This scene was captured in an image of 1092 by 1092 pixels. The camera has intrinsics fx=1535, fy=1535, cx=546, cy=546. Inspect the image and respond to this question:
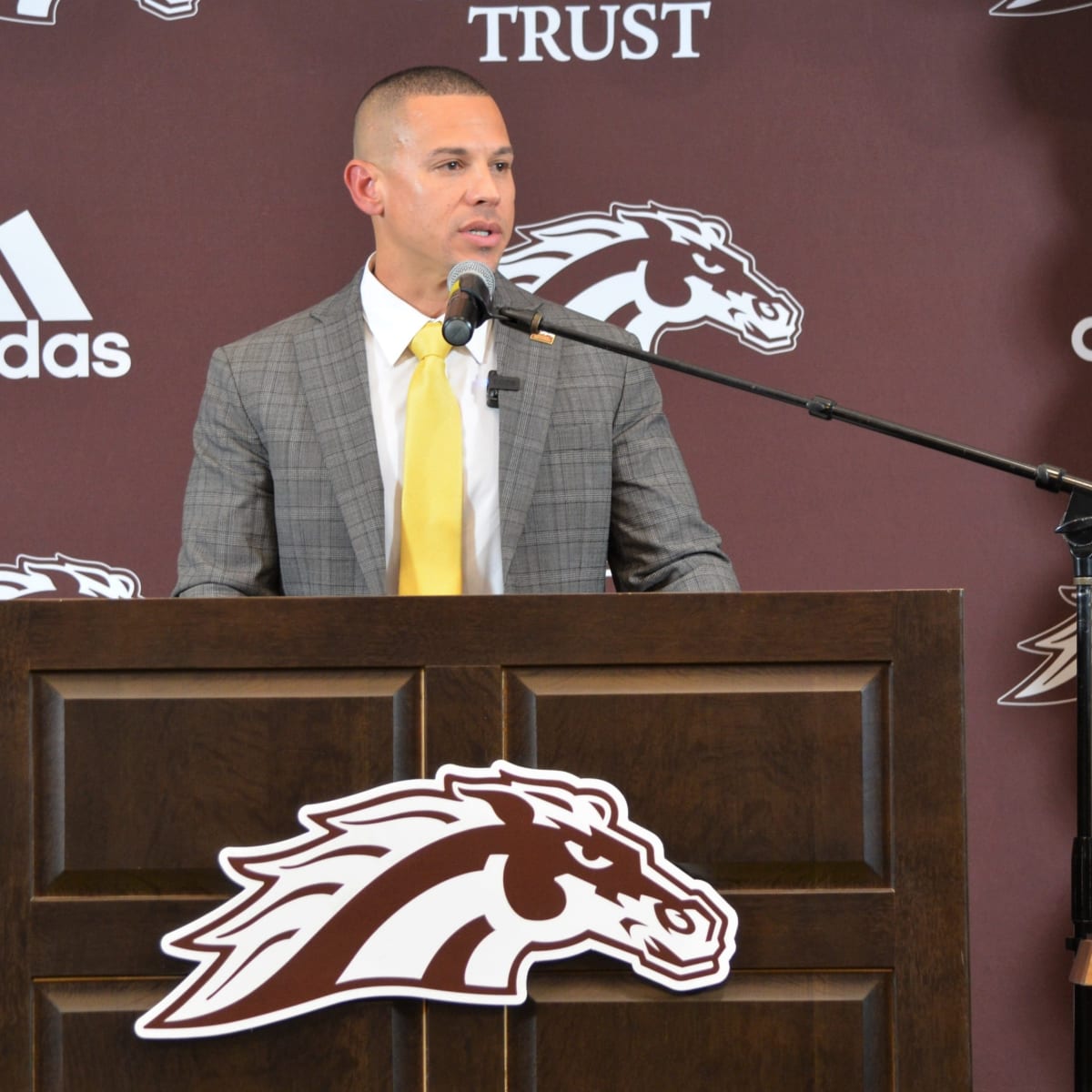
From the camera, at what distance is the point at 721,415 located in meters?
2.78

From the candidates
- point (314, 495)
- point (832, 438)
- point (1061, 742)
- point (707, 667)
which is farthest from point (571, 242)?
point (707, 667)

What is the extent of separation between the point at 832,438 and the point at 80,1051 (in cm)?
179

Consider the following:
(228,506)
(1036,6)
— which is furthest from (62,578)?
(1036,6)

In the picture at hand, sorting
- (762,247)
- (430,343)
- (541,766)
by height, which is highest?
(762,247)

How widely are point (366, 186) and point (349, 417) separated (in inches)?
16.9

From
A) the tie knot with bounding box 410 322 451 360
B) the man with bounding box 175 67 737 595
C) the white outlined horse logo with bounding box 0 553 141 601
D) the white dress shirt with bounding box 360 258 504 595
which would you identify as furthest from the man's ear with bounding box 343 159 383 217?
the white outlined horse logo with bounding box 0 553 141 601

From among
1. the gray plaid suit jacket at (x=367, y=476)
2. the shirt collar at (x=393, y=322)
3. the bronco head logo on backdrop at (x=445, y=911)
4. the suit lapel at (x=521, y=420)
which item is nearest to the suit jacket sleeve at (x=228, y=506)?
the gray plaid suit jacket at (x=367, y=476)

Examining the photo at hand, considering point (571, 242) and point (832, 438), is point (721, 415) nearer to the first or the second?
point (832, 438)

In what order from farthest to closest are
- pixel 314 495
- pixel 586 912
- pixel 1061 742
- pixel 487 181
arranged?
1. pixel 1061 742
2. pixel 487 181
3. pixel 314 495
4. pixel 586 912

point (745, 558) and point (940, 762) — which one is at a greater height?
point (745, 558)

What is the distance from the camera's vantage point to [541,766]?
55.5 inches

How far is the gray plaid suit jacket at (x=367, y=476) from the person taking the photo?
2004 millimetres

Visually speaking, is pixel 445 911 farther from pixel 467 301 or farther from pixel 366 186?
→ pixel 366 186

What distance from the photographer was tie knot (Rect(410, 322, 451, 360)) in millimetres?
2066
